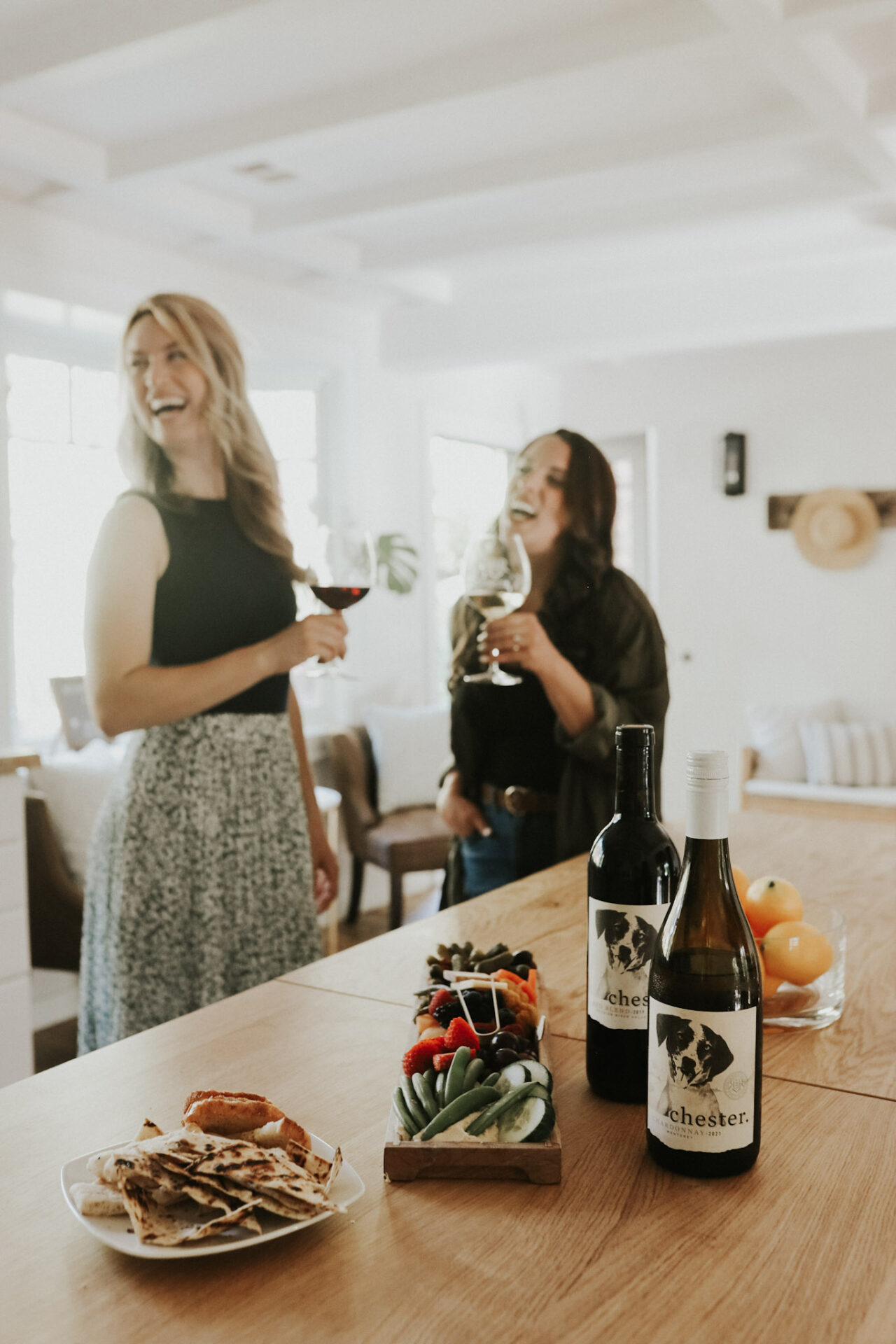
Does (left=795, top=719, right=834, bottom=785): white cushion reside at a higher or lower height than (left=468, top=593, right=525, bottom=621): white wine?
lower

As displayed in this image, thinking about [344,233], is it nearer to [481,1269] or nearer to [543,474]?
[543,474]

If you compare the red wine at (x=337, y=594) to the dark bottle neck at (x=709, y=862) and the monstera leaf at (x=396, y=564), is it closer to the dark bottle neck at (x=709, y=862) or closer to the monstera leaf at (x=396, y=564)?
the dark bottle neck at (x=709, y=862)

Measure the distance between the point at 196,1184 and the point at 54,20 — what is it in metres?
2.89

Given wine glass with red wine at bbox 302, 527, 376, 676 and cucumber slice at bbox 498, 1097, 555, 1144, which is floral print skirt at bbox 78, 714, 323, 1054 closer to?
wine glass with red wine at bbox 302, 527, 376, 676

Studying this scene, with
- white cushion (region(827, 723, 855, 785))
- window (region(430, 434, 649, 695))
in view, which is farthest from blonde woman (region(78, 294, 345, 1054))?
white cushion (region(827, 723, 855, 785))

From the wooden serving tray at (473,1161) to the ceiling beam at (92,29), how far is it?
95.4 inches

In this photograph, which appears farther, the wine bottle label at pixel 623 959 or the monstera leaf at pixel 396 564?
the monstera leaf at pixel 396 564

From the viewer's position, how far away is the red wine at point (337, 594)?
1.70 metres

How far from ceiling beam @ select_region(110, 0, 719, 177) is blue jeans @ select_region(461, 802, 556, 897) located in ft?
6.22

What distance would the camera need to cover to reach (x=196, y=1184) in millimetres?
700

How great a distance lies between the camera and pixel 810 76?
2738 mm

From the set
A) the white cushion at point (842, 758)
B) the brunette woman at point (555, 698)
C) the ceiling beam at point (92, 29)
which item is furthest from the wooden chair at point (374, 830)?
the ceiling beam at point (92, 29)

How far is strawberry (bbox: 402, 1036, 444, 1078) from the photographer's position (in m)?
0.86

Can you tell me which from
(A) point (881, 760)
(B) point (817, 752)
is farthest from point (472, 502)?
(A) point (881, 760)
